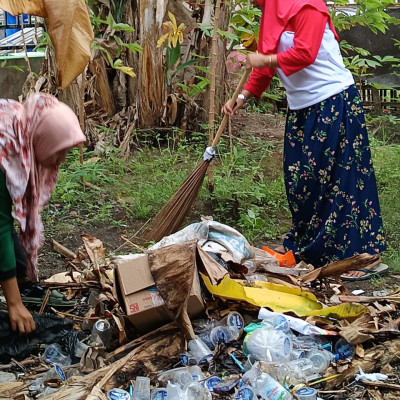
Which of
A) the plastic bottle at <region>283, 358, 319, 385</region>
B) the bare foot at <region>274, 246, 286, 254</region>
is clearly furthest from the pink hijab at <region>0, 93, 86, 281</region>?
the bare foot at <region>274, 246, 286, 254</region>

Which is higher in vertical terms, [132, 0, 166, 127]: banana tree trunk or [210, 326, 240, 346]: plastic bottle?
[132, 0, 166, 127]: banana tree trunk

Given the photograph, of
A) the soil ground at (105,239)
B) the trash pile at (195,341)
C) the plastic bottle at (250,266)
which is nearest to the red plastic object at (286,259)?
the soil ground at (105,239)

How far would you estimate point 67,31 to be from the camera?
440cm

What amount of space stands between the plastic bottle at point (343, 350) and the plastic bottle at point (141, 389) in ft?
2.59

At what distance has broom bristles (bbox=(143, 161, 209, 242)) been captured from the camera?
170 inches

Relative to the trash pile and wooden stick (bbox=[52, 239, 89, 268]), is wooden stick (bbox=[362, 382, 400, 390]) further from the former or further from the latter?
wooden stick (bbox=[52, 239, 89, 268])

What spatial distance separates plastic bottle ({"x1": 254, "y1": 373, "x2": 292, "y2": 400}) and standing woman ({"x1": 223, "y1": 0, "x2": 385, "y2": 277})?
5.35ft

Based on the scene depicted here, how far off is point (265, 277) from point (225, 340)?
639 millimetres

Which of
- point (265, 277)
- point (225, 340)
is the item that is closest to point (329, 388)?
point (225, 340)

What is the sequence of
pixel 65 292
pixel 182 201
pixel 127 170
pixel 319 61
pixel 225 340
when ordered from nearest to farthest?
pixel 225 340
pixel 65 292
pixel 319 61
pixel 182 201
pixel 127 170

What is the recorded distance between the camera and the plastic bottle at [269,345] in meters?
2.64

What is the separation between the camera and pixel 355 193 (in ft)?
12.8

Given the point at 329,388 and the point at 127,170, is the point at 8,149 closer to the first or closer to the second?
the point at 329,388

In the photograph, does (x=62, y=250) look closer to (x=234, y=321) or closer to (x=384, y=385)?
(x=234, y=321)
